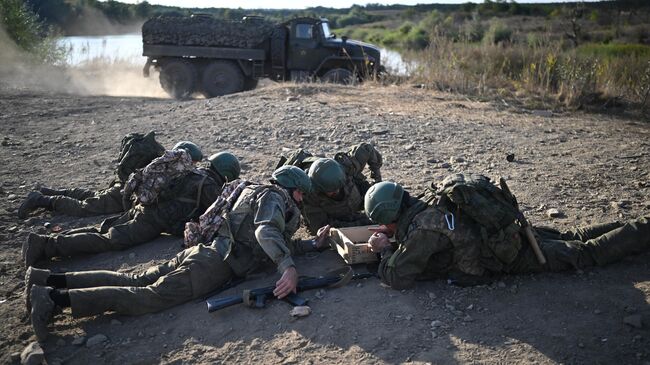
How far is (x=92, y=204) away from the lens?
5.22 meters

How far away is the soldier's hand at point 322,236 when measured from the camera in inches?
163

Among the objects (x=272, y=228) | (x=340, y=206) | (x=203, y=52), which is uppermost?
(x=203, y=52)

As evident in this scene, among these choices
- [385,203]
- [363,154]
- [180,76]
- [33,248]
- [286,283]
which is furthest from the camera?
[180,76]

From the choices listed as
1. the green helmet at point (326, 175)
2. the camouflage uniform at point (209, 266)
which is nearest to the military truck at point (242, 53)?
the green helmet at point (326, 175)

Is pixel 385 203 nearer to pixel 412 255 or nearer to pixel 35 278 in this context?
pixel 412 255

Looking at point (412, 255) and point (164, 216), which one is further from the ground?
point (412, 255)

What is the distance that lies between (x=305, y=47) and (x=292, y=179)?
979 cm

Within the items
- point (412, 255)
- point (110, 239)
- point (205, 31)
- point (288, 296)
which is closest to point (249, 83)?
point (205, 31)

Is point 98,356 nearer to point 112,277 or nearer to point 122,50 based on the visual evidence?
point 112,277

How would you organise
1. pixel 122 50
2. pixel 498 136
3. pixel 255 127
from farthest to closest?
pixel 122 50
pixel 255 127
pixel 498 136

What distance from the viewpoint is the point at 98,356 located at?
3146 mm

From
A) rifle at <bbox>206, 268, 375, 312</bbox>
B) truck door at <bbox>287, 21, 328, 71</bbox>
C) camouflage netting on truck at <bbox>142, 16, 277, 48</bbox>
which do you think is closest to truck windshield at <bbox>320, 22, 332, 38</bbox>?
truck door at <bbox>287, 21, 328, 71</bbox>

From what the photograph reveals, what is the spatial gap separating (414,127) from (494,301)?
469 cm

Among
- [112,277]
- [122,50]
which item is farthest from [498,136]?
[122,50]
